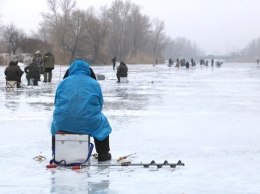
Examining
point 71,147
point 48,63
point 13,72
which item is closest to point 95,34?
point 48,63

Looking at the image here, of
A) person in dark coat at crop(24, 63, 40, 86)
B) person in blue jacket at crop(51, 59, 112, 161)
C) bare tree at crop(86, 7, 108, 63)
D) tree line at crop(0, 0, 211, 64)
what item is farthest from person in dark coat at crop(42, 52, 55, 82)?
bare tree at crop(86, 7, 108, 63)

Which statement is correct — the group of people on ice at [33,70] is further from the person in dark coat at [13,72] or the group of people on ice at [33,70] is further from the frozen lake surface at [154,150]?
the frozen lake surface at [154,150]

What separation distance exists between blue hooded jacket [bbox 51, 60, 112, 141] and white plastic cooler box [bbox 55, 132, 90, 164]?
13 cm

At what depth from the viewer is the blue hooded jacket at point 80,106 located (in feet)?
22.0

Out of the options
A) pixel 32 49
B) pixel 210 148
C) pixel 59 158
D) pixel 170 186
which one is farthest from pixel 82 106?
pixel 32 49

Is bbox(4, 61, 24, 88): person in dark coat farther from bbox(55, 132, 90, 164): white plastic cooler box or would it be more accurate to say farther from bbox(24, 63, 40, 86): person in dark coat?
bbox(55, 132, 90, 164): white plastic cooler box

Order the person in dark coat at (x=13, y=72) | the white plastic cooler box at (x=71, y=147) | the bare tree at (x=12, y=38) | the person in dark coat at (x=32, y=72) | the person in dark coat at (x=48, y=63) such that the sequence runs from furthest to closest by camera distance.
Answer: the bare tree at (x=12, y=38), the person in dark coat at (x=48, y=63), the person in dark coat at (x=32, y=72), the person in dark coat at (x=13, y=72), the white plastic cooler box at (x=71, y=147)

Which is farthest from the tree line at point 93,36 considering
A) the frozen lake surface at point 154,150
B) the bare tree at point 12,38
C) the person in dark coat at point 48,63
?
the frozen lake surface at point 154,150

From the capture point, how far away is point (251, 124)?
1090 centimetres

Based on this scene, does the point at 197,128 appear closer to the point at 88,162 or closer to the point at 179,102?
the point at 88,162

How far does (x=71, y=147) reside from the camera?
21.8 feet

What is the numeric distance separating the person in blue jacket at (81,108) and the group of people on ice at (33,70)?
47.7 feet

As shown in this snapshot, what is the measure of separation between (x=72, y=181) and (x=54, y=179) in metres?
0.24

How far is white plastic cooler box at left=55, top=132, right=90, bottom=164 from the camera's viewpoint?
6629 millimetres
